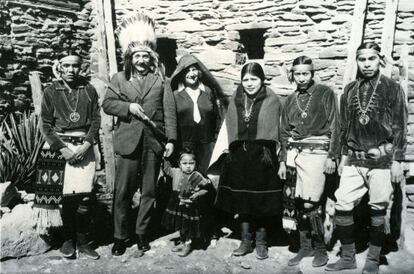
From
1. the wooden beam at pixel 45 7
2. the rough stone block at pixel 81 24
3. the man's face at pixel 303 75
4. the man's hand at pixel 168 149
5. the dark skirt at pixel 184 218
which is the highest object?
the wooden beam at pixel 45 7

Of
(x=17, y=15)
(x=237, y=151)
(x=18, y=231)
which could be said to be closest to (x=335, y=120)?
(x=237, y=151)

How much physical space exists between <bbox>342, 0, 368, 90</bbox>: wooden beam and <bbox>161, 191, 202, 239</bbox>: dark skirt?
2.41 m

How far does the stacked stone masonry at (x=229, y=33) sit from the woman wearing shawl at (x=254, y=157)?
1309 millimetres

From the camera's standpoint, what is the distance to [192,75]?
4215 millimetres

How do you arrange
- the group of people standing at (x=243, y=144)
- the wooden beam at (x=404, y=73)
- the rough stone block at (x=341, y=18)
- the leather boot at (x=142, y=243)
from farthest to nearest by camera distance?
the rough stone block at (x=341, y=18)
the wooden beam at (x=404, y=73)
the leather boot at (x=142, y=243)
the group of people standing at (x=243, y=144)

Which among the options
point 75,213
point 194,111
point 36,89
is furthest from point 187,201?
point 36,89

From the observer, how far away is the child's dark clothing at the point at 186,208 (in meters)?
3.98

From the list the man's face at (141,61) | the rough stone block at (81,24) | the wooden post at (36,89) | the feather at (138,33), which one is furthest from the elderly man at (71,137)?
the rough stone block at (81,24)

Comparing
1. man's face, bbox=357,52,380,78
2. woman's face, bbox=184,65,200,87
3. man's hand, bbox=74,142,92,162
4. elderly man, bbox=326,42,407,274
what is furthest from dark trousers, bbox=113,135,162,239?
man's face, bbox=357,52,380,78

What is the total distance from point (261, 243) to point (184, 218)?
0.81 meters

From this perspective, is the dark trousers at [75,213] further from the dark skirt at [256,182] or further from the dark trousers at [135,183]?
the dark skirt at [256,182]

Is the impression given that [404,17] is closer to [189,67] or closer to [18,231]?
[189,67]

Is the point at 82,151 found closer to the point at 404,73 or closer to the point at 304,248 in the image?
the point at 304,248

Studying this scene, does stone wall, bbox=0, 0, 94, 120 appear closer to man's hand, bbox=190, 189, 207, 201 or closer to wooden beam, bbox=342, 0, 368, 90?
man's hand, bbox=190, 189, 207, 201
